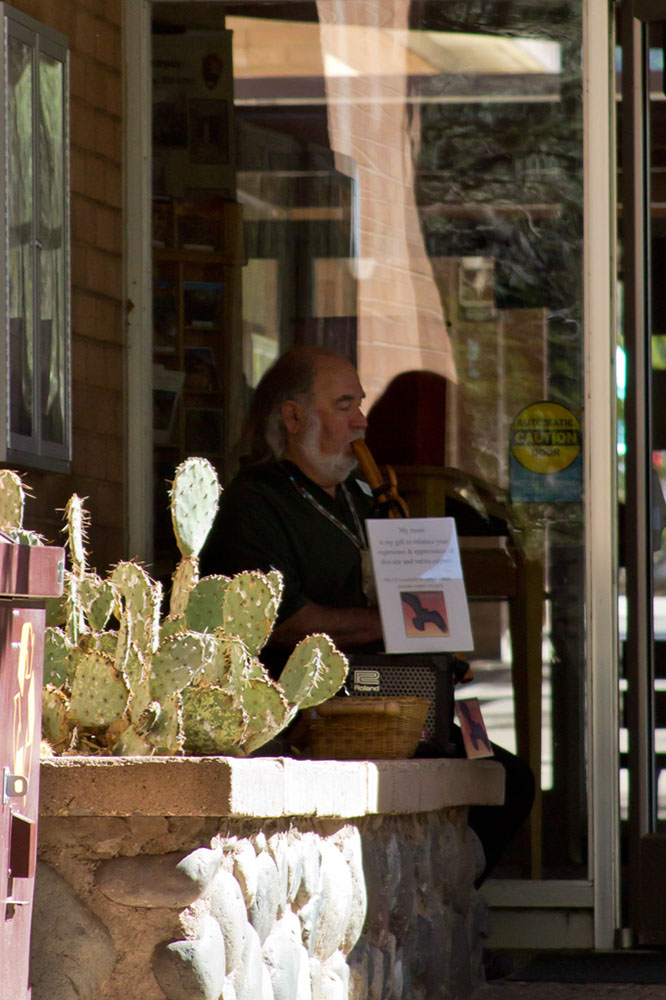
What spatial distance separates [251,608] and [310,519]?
1464mm

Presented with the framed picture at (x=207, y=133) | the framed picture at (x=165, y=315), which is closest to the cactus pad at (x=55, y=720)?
the framed picture at (x=165, y=315)

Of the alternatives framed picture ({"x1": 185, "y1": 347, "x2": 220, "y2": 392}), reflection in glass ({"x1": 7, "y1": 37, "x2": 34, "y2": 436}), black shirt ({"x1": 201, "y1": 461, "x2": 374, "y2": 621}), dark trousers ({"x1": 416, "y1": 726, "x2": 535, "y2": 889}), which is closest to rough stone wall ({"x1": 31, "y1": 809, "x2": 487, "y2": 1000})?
dark trousers ({"x1": 416, "y1": 726, "x2": 535, "y2": 889})

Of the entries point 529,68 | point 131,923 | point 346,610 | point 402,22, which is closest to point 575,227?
point 529,68

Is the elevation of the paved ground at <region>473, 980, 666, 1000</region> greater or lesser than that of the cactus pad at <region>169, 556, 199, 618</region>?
lesser

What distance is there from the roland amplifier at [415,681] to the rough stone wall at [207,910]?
705 millimetres

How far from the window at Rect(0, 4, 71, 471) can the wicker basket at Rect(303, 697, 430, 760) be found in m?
1.05

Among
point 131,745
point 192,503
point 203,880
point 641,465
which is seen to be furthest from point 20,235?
point 203,880

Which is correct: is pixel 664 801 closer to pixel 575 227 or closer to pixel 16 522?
pixel 575 227

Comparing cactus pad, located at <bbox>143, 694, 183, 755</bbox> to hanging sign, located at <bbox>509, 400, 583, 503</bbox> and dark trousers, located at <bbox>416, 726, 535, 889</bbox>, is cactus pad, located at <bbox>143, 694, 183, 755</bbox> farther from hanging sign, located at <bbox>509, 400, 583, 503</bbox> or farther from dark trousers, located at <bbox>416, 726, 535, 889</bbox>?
hanging sign, located at <bbox>509, 400, 583, 503</bbox>

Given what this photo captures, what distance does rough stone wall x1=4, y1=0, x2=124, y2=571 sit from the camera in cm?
522

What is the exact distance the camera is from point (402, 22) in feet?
18.5

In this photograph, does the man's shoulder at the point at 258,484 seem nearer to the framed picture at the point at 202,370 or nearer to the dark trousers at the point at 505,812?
the framed picture at the point at 202,370

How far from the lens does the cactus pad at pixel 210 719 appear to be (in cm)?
353

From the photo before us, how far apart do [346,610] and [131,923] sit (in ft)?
6.35
